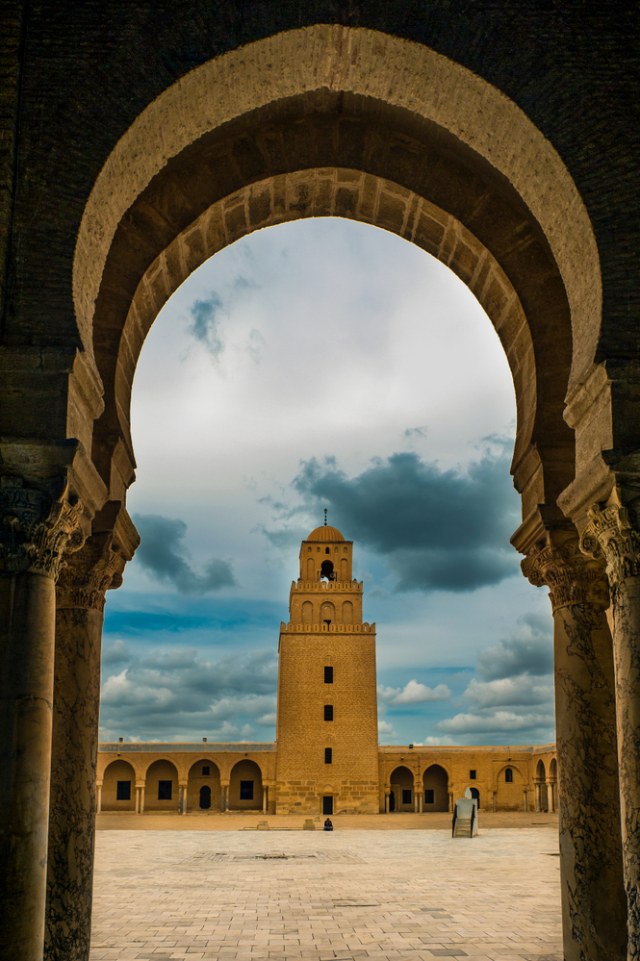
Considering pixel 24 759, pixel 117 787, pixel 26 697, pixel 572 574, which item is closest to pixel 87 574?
pixel 26 697

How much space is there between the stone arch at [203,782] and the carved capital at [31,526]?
146 feet

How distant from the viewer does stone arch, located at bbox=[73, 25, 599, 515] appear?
5480mm

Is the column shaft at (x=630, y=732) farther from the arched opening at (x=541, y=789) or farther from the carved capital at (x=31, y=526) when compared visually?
the arched opening at (x=541, y=789)

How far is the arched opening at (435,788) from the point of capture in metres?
47.8

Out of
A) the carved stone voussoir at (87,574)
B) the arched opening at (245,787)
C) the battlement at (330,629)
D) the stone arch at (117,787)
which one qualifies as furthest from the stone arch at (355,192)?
the stone arch at (117,787)

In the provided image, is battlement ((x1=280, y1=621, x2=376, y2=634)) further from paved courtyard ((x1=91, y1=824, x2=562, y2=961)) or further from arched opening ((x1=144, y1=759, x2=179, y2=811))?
paved courtyard ((x1=91, y1=824, x2=562, y2=961))

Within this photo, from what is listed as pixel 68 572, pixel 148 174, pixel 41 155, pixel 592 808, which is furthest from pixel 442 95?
pixel 592 808

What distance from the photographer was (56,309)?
497cm

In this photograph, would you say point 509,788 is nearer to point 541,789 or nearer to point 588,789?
point 541,789

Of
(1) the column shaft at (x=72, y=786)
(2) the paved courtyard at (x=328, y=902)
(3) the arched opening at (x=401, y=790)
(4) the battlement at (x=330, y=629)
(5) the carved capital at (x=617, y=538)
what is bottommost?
(3) the arched opening at (x=401, y=790)

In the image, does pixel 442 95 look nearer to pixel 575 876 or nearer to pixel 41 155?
pixel 41 155

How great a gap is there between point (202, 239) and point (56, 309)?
2960mm

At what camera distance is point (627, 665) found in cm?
459

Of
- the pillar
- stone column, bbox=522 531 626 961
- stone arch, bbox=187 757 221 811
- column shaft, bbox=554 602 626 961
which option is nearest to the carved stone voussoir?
stone column, bbox=522 531 626 961
